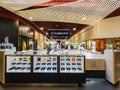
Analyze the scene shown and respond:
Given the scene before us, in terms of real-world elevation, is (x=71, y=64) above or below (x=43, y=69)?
above

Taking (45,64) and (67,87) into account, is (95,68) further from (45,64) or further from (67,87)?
(45,64)

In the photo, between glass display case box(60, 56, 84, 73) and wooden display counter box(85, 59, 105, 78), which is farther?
wooden display counter box(85, 59, 105, 78)

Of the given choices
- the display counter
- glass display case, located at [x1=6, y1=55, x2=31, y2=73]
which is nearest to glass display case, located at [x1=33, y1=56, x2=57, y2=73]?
the display counter

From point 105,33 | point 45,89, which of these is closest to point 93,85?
point 45,89

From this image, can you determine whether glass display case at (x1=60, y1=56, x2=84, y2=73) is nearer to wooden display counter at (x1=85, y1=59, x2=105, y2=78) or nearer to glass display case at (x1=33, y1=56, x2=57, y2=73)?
glass display case at (x1=33, y1=56, x2=57, y2=73)

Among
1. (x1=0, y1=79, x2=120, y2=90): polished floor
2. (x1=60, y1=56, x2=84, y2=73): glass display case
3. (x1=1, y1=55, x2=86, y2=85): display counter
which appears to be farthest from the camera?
(x1=60, y1=56, x2=84, y2=73): glass display case

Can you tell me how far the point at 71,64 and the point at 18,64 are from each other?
1706mm

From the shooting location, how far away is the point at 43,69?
6.50 m

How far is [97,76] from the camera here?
7.43m

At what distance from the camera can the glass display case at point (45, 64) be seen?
643 centimetres

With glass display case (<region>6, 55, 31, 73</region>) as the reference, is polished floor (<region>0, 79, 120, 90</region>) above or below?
below

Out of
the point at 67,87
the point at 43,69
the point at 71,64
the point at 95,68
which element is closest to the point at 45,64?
the point at 43,69

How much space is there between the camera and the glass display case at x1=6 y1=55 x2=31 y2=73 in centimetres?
644

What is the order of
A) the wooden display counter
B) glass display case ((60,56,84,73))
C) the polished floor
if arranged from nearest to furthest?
the polished floor → glass display case ((60,56,84,73)) → the wooden display counter
